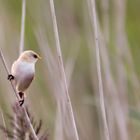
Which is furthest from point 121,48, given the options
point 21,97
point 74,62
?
point 21,97

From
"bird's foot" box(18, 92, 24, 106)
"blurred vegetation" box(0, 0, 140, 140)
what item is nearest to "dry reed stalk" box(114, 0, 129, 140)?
"blurred vegetation" box(0, 0, 140, 140)

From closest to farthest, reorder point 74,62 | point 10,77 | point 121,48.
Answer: point 10,77
point 121,48
point 74,62

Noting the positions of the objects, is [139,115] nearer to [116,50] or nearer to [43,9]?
[116,50]

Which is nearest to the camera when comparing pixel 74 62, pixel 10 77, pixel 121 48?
pixel 10 77

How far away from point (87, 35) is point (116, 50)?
8.0 inches

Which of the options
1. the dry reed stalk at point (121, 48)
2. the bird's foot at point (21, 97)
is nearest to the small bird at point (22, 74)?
the bird's foot at point (21, 97)

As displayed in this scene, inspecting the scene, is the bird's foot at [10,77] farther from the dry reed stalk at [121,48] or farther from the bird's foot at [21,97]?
the dry reed stalk at [121,48]

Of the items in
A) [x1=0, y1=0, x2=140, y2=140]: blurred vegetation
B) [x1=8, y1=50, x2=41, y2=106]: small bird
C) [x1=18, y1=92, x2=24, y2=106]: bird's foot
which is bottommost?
[x1=0, y1=0, x2=140, y2=140]: blurred vegetation

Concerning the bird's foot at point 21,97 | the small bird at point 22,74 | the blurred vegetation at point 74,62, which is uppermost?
the small bird at point 22,74

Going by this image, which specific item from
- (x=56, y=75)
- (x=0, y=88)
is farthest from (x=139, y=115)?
(x=0, y=88)

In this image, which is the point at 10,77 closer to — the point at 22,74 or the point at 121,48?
the point at 22,74

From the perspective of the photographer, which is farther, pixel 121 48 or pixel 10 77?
pixel 121 48

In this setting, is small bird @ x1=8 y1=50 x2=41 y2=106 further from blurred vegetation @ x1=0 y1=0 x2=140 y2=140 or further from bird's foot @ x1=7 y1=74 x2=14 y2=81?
blurred vegetation @ x1=0 y1=0 x2=140 y2=140

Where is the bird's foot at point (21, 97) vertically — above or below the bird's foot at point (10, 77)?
below
